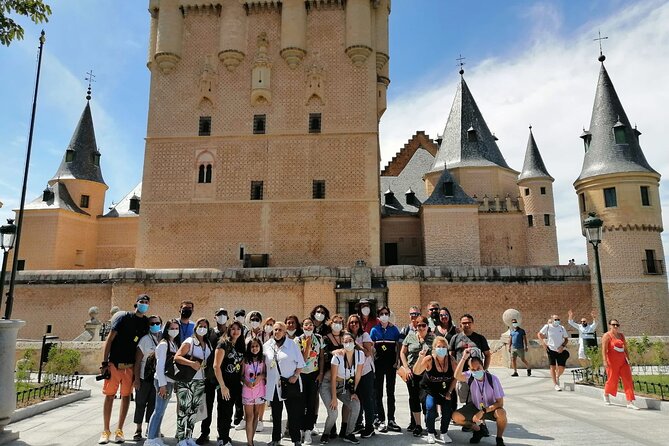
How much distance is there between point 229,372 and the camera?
5547 mm

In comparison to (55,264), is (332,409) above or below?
below

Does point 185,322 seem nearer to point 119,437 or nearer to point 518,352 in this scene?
A: point 119,437

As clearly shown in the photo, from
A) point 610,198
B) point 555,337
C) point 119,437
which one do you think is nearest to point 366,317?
point 119,437

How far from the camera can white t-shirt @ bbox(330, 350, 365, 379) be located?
581cm

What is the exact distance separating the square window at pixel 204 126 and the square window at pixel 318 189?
6.72 m

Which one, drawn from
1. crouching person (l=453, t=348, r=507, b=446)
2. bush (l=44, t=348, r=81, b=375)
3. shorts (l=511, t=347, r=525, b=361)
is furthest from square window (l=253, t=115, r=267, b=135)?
crouching person (l=453, t=348, r=507, b=446)

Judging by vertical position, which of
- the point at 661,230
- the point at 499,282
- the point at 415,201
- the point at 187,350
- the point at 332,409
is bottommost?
the point at 332,409

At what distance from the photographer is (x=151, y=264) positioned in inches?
963

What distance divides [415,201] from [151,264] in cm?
1616

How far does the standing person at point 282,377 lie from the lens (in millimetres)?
5527

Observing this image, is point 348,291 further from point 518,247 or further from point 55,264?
point 55,264

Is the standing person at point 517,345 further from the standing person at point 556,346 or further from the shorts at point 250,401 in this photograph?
the shorts at point 250,401

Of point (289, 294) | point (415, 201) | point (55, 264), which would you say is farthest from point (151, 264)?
point (415, 201)

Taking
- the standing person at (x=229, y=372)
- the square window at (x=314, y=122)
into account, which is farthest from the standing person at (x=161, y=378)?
the square window at (x=314, y=122)
